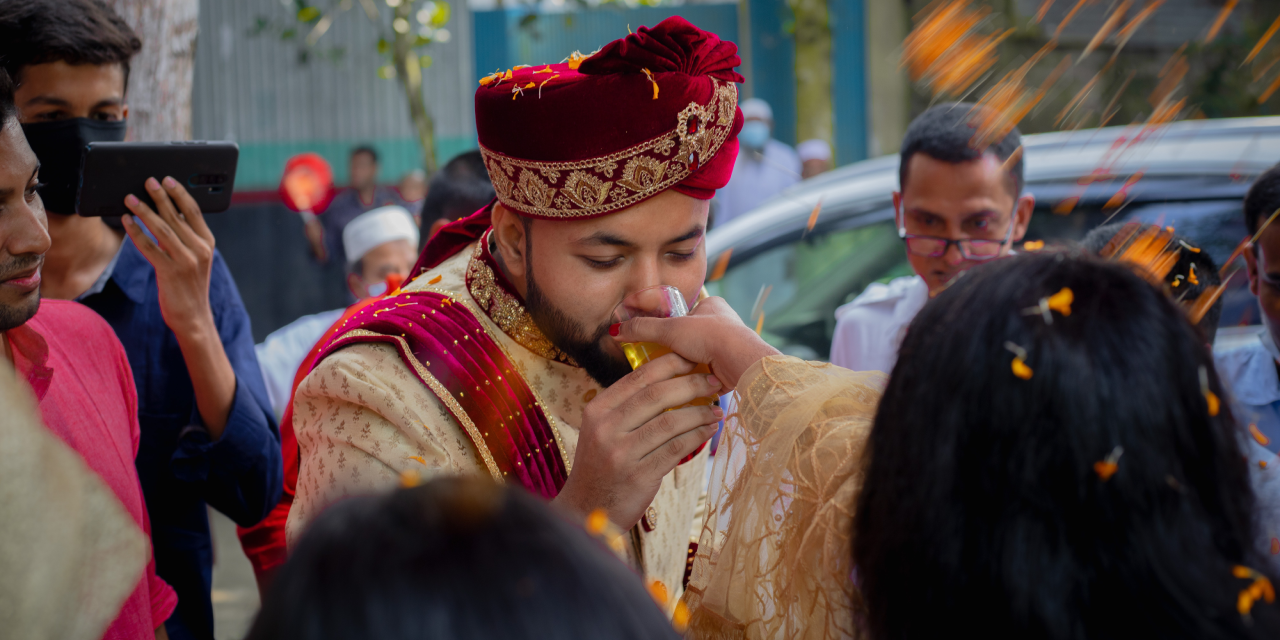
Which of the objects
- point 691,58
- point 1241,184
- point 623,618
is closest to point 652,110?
point 691,58

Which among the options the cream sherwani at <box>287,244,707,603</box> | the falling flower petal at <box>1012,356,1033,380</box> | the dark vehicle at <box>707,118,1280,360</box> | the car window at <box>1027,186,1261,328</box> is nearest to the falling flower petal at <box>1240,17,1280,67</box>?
the dark vehicle at <box>707,118,1280,360</box>

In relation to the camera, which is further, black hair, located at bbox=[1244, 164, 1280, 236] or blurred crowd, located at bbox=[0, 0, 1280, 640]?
black hair, located at bbox=[1244, 164, 1280, 236]

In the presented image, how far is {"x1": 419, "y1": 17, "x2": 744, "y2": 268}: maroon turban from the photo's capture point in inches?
81.6

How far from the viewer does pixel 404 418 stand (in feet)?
6.75

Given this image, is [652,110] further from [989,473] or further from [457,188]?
[457,188]

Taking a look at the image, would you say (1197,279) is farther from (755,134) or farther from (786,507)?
(755,134)

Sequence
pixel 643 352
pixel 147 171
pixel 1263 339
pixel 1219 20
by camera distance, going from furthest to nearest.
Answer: pixel 1219 20
pixel 1263 339
pixel 147 171
pixel 643 352

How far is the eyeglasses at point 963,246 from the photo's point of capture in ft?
10.5

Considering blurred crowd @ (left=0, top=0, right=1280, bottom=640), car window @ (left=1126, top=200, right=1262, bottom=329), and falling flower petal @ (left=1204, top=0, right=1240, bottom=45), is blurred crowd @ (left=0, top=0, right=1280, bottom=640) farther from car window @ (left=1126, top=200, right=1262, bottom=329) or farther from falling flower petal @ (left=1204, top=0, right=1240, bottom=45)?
falling flower petal @ (left=1204, top=0, right=1240, bottom=45)

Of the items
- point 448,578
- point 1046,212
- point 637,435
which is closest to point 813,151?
point 1046,212

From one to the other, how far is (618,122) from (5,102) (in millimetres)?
1208

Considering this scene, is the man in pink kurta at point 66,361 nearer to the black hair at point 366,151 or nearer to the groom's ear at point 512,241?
the groom's ear at point 512,241

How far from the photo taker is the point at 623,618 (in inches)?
32.4

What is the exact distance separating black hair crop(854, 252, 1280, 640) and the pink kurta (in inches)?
61.6
